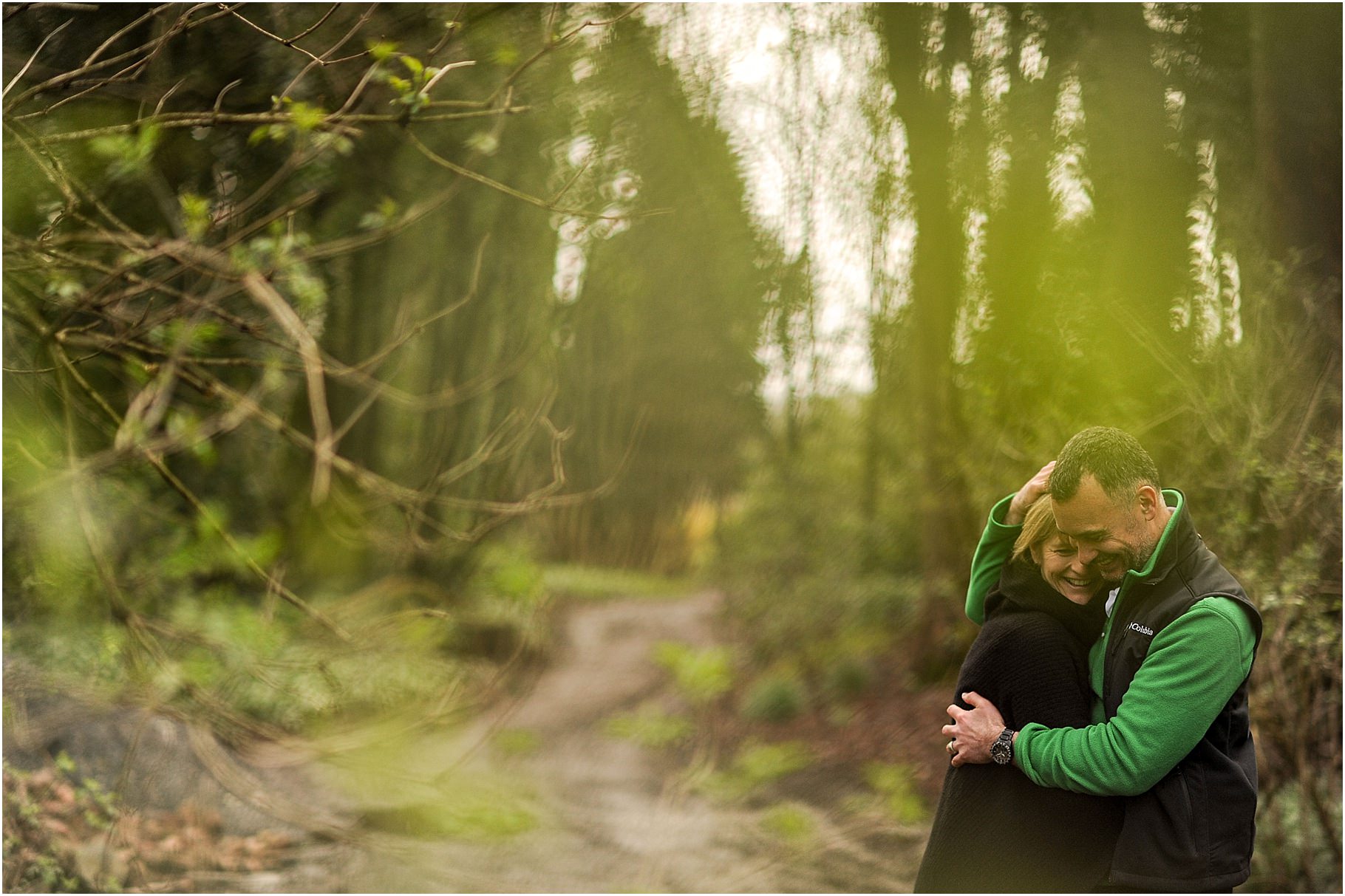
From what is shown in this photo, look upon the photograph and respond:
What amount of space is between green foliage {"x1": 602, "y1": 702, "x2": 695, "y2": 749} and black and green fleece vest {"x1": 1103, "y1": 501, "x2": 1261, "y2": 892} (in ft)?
23.5

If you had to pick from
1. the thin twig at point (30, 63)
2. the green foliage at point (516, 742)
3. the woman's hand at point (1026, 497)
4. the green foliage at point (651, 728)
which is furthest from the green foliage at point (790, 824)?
the thin twig at point (30, 63)

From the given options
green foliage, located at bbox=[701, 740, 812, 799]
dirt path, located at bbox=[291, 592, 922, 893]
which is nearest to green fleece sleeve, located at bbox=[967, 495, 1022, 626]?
dirt path, located at bbox=[291, 592, 922, 893]

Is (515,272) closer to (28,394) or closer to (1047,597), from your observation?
(28,394)

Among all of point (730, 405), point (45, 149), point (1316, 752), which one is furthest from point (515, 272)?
point (1316, 752)

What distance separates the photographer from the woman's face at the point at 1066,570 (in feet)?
6.42

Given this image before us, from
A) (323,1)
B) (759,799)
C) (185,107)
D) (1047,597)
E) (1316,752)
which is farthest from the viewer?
(759,799)

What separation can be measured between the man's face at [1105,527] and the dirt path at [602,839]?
7.36ft

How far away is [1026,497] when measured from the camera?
7.07ft

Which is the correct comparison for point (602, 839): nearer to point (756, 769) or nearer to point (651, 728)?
point (756, 769)

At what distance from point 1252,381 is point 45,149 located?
462cm

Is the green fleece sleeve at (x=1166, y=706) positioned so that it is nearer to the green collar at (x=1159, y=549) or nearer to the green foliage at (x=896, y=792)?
the green collar at (x=1159, y=549)

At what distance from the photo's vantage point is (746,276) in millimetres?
10188

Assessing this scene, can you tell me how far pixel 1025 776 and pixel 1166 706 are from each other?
14.5 inches

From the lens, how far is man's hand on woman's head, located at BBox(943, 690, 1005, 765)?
1.96 metres
